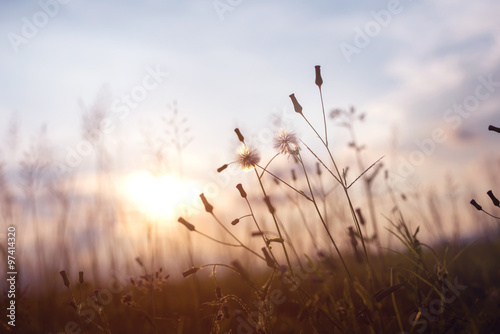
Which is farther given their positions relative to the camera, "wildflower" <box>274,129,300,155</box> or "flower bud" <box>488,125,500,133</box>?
"wildflower" <box>274,129,300,155</box>

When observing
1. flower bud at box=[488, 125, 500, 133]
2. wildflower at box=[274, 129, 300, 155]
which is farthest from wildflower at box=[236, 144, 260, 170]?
flower bud at box=[488, 125, 500, 133]

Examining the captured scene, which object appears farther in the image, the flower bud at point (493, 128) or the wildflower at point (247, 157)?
the wildflower at point (247, 157)

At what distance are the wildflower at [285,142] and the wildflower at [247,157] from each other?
15 centimetres

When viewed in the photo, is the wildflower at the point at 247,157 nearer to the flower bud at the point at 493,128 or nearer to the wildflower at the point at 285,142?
the wildflower at the point at 285,142

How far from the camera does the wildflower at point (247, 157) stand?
1.92 m

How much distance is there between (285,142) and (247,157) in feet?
0.81

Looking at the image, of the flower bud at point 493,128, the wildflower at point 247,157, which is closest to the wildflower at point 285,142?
the wildflower at point 247,157

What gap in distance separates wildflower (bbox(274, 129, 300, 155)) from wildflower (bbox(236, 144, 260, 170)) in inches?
5.9

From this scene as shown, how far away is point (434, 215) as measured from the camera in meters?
4.42

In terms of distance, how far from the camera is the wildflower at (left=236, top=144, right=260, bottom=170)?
1921mm

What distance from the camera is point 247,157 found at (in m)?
1.94

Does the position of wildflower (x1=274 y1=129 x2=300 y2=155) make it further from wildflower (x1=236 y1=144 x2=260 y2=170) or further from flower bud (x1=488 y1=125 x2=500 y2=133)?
flower bud (x1=488 y1=125 x2=500 y2=133)

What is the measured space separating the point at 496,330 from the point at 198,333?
2002 millimetres

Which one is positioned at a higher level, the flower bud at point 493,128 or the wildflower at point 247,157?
the wildflower at point 247,157
